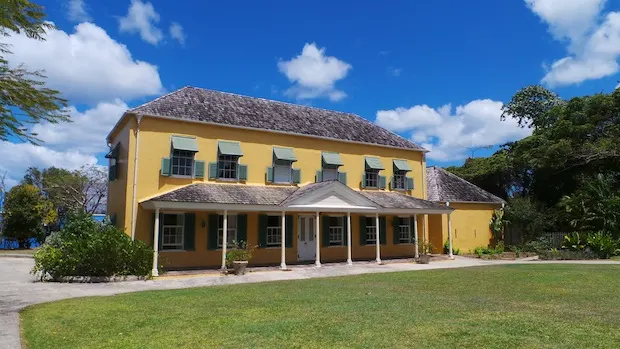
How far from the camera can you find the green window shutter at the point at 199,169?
62.5ft

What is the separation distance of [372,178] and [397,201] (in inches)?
79.6

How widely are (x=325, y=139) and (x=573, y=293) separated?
44.7 ft

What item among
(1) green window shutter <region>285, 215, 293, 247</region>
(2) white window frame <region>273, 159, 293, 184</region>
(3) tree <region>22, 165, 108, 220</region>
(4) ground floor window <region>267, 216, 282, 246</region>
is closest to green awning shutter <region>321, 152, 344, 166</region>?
(2) white window frame <region>273, 159, 293, 184</region>

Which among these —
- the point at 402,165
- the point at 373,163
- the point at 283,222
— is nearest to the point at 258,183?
the point at 283,222

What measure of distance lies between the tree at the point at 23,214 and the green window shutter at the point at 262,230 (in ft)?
89.5

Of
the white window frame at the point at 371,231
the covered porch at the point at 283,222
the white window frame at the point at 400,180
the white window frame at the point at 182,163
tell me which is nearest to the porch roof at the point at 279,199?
the covered porch at the point at 283,222

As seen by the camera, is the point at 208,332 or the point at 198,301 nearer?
the point at 208,332

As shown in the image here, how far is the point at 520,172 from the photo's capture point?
30875 millimetres

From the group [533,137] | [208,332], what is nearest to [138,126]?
[208,332]

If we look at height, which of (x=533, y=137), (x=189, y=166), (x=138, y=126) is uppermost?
(x=533, y=137)

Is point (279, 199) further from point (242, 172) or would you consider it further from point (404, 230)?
point (404, 230)

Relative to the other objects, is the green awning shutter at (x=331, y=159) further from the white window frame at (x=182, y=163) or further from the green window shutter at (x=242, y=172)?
the white window frame at (x=182, y=163)

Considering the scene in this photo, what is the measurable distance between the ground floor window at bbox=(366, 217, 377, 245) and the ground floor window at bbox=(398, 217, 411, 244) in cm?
165

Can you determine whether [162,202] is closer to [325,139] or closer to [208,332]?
[325,139]
